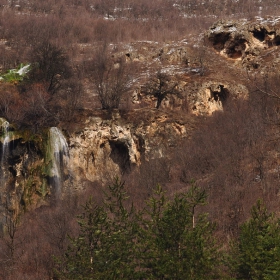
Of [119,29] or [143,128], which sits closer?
[143,128]

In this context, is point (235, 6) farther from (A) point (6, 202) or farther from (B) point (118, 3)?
(A) point (6, 202)

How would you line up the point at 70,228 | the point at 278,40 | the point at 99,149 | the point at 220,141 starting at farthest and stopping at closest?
the point at 278,40
the point at 99,149
the point at 220,141
the point at 70,228

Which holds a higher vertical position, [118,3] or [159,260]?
[118,3]

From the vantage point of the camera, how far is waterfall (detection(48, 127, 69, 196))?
21781mm

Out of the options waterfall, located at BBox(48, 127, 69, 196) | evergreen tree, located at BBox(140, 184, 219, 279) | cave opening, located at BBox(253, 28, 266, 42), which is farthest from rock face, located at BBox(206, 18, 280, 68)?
evergreen tree, located at BBox(140, 184, 219, 279)

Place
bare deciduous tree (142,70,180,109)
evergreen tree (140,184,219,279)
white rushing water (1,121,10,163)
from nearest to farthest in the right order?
evergreen tree (140,184,219,279), white rushing water (1,121,10,163), bare deciduous tree (142,70,180,109)

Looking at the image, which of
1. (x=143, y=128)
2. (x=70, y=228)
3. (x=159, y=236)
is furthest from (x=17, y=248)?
(x=143, y=128)

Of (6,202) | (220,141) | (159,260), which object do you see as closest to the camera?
(159,260)

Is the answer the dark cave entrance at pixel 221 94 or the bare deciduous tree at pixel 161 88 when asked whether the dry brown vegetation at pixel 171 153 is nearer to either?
the dark cave entrance at pixel 221 94

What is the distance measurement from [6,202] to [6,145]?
339 cm

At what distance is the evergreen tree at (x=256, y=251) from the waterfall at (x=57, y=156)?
15.3 meters

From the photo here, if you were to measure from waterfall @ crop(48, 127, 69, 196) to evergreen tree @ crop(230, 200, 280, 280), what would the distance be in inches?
601

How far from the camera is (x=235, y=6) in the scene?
9775 cm

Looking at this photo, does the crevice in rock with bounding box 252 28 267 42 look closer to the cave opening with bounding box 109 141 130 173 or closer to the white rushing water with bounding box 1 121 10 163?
the cave opening with bounding box 109 141 130 173
